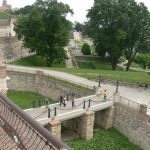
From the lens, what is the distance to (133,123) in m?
23.6

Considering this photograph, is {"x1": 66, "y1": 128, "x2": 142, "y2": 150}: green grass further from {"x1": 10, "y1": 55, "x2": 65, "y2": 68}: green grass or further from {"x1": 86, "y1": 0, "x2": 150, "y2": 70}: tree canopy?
{"x1": 10, "y1": 55, "x2": 65, "y2": 68}: green grass

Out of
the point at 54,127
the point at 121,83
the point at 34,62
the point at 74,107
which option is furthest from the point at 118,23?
→ the point at 54,127

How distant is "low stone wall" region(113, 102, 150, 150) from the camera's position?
22406 mm

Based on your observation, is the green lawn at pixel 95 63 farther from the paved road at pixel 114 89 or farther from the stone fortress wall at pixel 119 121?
the stone fortress wall at pixel 119 121

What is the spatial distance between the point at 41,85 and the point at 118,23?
17.1 metres

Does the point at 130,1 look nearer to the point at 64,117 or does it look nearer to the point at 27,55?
the point at 27,55

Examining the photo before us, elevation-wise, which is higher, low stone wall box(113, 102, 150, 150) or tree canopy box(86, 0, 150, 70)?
tree canopy box(86, 0, 150, 70)

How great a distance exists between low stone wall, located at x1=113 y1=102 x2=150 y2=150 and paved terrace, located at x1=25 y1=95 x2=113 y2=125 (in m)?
1.21

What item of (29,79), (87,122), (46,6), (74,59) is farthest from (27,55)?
(87,122)

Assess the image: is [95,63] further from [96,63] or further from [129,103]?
[129,103]

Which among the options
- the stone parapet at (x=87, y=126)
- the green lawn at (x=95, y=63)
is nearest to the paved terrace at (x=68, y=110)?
the stone parapet at (x=87, y=126)

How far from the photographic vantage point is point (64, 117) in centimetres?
2192

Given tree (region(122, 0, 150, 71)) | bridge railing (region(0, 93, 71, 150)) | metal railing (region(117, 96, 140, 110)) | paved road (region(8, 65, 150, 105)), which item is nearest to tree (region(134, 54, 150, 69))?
tree (region(122, 0, 150, 71))

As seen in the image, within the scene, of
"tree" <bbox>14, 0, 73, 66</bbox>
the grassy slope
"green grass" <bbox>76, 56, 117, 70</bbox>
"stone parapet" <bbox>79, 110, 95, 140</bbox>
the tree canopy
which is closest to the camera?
"stone parapet" <bbox>79, 110, 95, 140</bbox>
